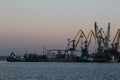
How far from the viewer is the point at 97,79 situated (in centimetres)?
7181

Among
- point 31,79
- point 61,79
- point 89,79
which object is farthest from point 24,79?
point 89,79

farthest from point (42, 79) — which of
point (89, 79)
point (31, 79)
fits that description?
point (89, 79)

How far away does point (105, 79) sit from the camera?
71.8 m

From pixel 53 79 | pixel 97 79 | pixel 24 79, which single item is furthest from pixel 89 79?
pixel 24 79

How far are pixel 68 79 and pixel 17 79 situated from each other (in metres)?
7.89

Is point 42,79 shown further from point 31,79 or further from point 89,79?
point 89,79

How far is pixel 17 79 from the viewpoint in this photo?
70.4 meters

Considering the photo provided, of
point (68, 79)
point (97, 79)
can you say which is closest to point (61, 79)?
point (68, 79)

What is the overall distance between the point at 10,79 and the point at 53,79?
6.64 meters

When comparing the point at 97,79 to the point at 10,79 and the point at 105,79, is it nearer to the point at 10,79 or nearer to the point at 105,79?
the point at 105,79

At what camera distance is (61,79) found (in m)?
71.2

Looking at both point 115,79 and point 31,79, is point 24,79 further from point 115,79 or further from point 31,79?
Result: point 115,79

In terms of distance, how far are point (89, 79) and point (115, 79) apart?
13.4ft

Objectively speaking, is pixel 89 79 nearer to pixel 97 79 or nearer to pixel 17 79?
pixel 97 79
